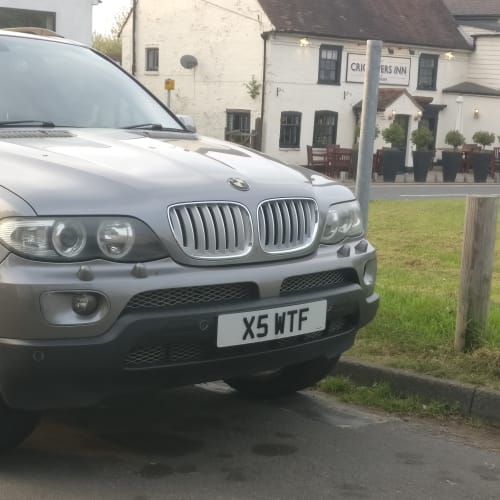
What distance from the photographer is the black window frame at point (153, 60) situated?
127ft

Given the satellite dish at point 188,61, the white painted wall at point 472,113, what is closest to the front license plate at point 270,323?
the satellite dish at point 188,61

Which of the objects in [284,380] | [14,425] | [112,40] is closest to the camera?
[14,425]

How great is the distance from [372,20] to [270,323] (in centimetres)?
3532

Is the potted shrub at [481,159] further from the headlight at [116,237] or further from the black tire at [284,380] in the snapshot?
the headlight at [116,237]

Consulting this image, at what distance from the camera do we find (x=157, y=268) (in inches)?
138

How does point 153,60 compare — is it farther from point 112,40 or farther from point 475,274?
point 475,274

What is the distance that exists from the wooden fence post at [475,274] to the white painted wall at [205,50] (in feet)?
96.0

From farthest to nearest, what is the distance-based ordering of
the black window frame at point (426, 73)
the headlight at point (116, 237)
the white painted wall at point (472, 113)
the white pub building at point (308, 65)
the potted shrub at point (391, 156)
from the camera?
1. the white painted wall at point (472, 113)
2. the black window frame at point (426, 73)
3. the white pub building at point (308, 65)
4. the potted shrub at point (391, 156)
5. the headlight at point (116, 237)

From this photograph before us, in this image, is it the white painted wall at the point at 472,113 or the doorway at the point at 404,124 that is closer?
the doorway at the point at 404,124

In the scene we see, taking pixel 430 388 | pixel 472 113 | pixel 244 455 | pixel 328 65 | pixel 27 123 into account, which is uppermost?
pixel 328 65

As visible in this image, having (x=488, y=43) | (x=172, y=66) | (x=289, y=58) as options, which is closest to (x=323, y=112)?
(x=289, y=58)

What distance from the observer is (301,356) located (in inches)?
159

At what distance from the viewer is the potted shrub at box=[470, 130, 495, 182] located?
1432 inches

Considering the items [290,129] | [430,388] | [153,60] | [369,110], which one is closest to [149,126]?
[369,110]
